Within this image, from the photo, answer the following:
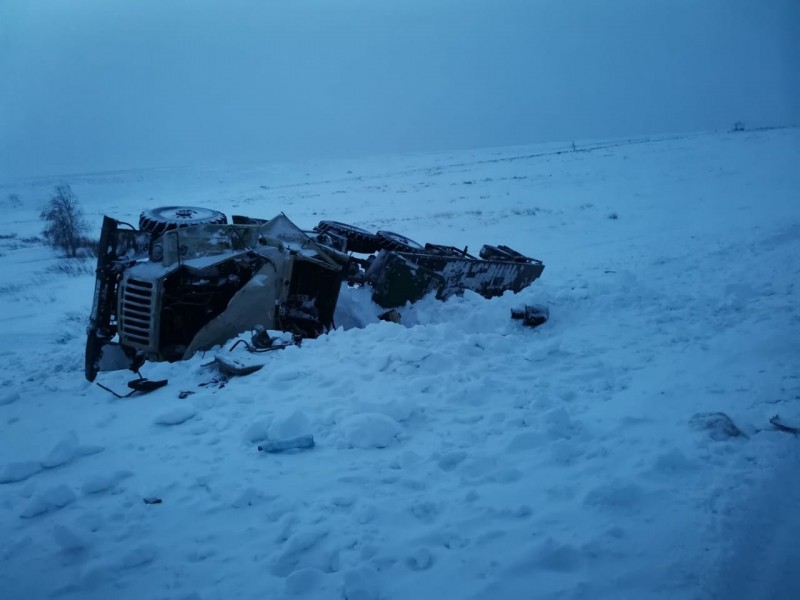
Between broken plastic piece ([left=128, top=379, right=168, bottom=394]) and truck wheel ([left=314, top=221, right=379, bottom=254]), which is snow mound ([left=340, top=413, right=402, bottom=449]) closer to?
broken plastic piece ([left=128, top=379, right=168, bottom=394])

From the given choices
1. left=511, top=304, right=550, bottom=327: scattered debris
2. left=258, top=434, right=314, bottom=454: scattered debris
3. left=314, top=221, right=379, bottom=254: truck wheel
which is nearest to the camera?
left=258, top=434, right=314, bottom=454: scattered debris

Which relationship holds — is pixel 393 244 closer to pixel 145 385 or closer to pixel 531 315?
pixel 531 315

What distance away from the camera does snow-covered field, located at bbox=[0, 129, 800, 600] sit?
2186 mm

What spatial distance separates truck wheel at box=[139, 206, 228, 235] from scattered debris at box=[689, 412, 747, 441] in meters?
5.07

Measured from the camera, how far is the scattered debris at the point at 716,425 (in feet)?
9.92

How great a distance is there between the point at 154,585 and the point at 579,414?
2.76 metres

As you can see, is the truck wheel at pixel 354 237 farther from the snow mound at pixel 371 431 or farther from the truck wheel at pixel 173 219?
A: the snow mound at pixel 371 431

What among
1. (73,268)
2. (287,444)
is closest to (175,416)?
(287,444)

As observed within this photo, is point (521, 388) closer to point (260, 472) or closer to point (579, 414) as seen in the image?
point (579, 414)

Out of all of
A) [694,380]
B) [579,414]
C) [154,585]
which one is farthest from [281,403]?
[694,380]

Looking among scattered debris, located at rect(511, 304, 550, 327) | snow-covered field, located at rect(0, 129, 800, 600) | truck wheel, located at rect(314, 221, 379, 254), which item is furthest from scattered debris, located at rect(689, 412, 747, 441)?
truck wheel, located at rect(314, 221, 379, 254)

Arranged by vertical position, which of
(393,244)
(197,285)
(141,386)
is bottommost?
(141,386)

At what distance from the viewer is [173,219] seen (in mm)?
5820

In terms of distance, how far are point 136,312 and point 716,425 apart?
→ 508 cm
